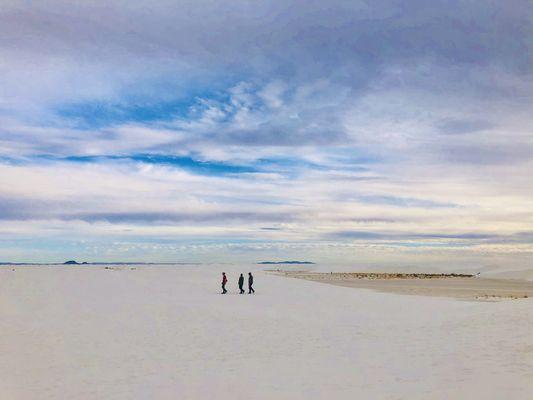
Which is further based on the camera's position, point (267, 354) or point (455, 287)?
point (455, 287)

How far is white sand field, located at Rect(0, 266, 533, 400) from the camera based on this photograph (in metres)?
14.0

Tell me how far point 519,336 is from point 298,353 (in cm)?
877

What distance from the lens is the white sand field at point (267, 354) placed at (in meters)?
14.0

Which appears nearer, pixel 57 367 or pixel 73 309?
pixel 57 367

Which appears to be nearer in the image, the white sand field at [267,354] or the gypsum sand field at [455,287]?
the white sand field at [267,354]

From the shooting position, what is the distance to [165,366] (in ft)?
55.2

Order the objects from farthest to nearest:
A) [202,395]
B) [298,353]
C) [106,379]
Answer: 1. [298,353]
2. [106,379]
3. [202,395]

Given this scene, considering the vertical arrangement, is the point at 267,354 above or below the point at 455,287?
below

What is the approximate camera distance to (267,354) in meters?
18.9

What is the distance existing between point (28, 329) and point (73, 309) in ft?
30.1

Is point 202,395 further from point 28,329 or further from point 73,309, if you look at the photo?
point 73,309

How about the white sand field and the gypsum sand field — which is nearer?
the white sand field

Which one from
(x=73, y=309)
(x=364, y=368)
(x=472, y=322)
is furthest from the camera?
(x=73, y=309)

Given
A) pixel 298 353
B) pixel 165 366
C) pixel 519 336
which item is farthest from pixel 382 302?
pixel 165 366
